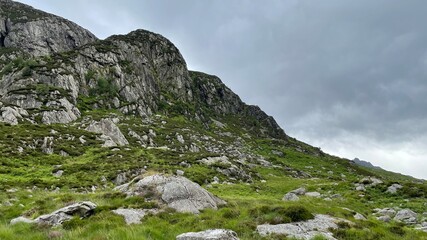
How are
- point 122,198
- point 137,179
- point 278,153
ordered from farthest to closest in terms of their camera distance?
point 278,153
point 137,179
point 122,198

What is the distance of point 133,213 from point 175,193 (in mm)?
3328

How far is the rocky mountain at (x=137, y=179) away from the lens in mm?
13859

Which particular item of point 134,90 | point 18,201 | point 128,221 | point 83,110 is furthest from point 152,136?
point 128,221

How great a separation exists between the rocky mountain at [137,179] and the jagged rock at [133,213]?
0.09 metres

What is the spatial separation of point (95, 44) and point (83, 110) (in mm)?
59869

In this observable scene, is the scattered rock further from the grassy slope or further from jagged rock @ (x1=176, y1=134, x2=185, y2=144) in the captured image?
jagged rock @ (x1=176, y1=134, x2=185, y2=144)

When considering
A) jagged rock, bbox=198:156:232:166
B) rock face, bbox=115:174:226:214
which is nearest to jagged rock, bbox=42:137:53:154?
jagged rock, bbox=198:156:232:166

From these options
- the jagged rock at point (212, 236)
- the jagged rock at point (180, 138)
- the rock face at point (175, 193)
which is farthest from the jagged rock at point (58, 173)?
the jagged rock at point (180, 138)

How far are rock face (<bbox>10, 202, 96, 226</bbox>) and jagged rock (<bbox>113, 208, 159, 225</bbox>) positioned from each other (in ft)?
4.19

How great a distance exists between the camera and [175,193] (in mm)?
18141

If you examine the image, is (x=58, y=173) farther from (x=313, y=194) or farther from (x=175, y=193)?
(x=313, y=194)

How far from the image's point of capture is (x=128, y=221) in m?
14.1

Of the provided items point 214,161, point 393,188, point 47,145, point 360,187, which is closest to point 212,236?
point 393,188

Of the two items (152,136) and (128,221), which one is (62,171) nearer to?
(128,221)
